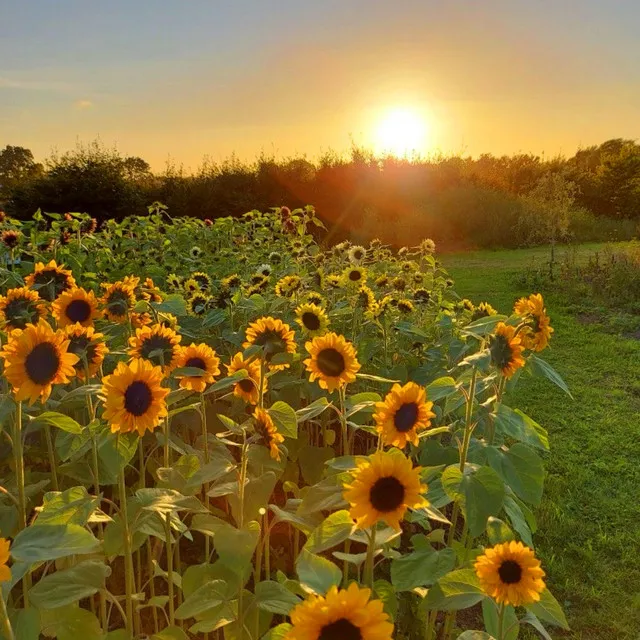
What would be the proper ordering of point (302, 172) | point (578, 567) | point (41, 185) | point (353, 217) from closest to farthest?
1. point (578, 567)
2. point (41, 185)
3. point (353, 217)
4. point (302, 172)

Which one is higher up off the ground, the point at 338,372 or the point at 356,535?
the point at 338,372

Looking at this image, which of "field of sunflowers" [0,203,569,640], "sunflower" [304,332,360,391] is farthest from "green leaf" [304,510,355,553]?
"sunflower" [304,332,360,391]

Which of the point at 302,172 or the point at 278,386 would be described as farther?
the point at 302,172

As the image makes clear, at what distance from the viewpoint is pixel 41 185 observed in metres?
12.2

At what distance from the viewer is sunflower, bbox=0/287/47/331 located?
1720mm

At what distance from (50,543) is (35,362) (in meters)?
0.37

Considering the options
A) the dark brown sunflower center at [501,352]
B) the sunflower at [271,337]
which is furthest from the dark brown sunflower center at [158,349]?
the dark brown sunflower center at [501,352]

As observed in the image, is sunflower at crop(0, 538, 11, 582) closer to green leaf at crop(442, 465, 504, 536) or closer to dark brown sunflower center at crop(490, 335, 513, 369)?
green leaf at crop(442, 465, 504, 536)

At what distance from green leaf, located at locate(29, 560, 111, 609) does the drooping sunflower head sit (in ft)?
2.02

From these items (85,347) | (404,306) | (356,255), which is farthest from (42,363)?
(356,255)

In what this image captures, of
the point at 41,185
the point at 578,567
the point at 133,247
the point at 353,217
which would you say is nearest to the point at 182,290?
the point at 133,247

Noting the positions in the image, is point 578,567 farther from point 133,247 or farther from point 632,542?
point 133,247

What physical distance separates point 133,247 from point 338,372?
418 cm

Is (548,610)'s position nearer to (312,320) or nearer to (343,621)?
(343,621)
